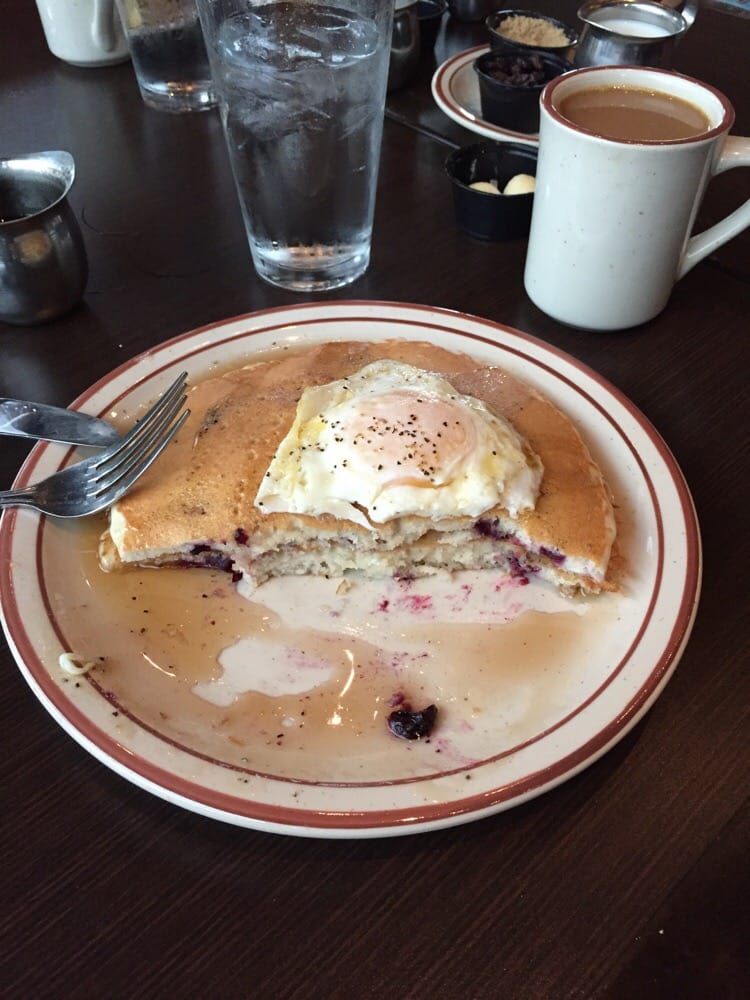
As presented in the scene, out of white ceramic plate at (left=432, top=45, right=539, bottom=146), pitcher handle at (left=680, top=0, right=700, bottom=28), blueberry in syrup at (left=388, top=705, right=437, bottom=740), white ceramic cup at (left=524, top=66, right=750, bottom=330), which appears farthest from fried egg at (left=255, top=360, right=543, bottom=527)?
pitcher handle at (left=680, top=0, right=700, bottom=28)

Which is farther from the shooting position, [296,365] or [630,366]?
[630,366]

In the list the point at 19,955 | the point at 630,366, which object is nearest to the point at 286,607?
the point at 19,955

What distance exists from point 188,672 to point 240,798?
29 centimetres

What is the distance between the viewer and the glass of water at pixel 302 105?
1679 millimetres

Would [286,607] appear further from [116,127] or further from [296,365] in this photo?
[116,127]

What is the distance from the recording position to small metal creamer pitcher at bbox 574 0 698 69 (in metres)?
2.26

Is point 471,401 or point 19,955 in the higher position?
point 471,401

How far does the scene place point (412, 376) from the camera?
1547 millimetres

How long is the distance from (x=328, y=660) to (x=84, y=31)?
2.56m

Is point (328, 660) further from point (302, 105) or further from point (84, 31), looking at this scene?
point (84, 31)

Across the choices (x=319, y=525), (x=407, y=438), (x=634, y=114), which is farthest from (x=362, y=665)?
(x=634, y=114)

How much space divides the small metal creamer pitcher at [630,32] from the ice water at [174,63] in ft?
3.93

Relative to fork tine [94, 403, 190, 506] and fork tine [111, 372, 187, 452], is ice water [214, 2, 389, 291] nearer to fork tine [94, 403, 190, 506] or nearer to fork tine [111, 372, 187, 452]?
fork tine [111, 372, 187, 452]

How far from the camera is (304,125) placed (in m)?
1.73
